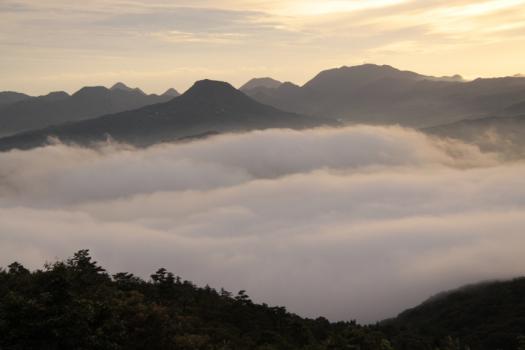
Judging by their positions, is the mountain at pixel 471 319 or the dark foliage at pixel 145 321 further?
the mountain at pixel 471 319

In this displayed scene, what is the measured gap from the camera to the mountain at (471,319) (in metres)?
116

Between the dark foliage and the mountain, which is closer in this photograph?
the dark foliage

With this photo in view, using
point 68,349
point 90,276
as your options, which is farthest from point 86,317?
point 90,276

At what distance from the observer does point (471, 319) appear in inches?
5669

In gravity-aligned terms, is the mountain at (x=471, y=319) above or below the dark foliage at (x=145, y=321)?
below

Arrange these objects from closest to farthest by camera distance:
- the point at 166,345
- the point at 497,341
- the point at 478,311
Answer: the point at 166,345 < the point at 497,341 < the point at 478,311

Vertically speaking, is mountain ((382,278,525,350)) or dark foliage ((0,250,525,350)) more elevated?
dark foliage ((0,250,525,350))

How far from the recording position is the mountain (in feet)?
381

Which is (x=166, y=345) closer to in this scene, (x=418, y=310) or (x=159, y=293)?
(x=159, y=293)

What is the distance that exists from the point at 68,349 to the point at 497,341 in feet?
336

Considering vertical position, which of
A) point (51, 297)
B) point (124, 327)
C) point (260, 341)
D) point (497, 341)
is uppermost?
point (51, 297)

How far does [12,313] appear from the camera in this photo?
43.3 m

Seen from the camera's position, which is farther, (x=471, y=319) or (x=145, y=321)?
(x=471, y=319)

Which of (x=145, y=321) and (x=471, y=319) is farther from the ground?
(x=145, y=321)
